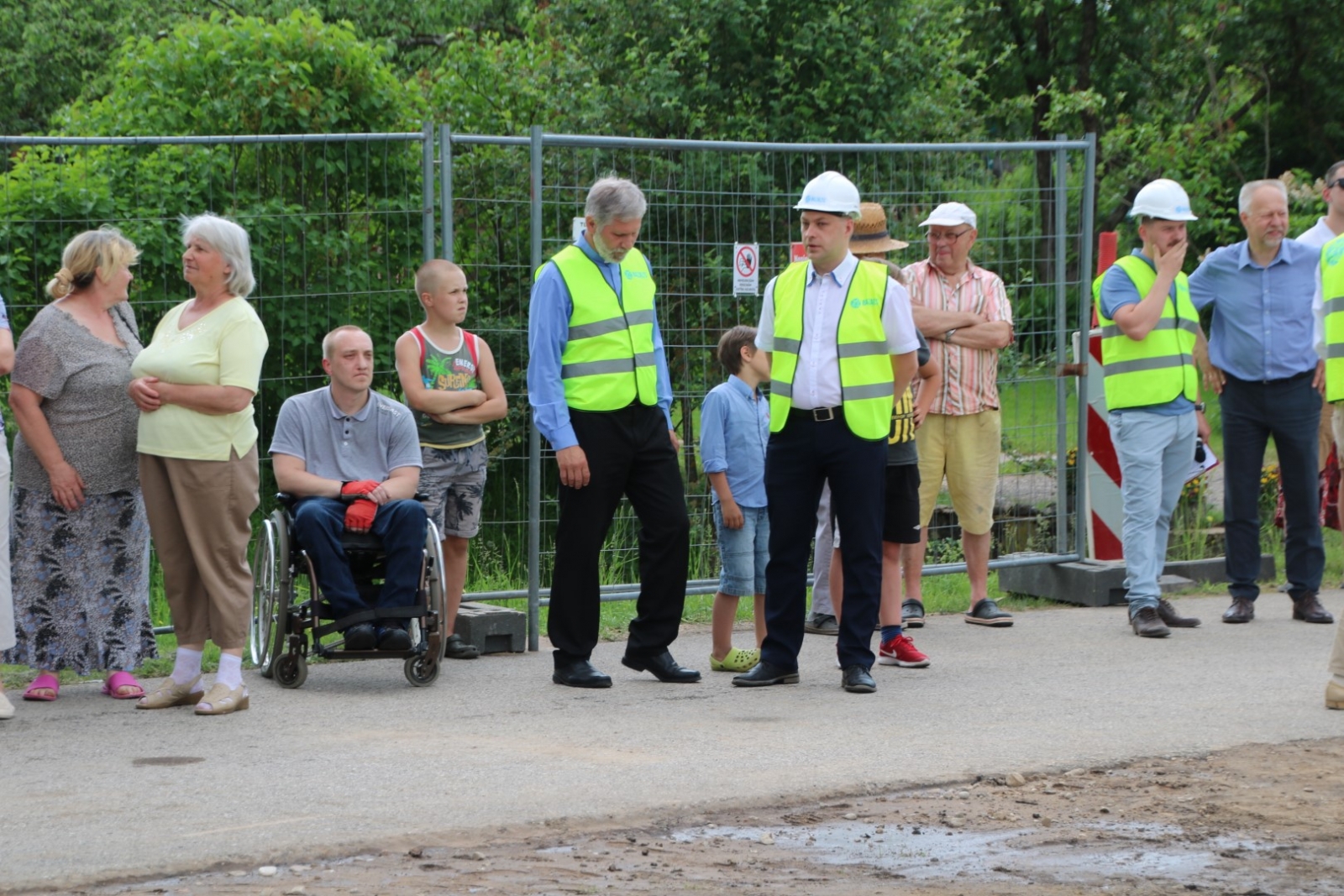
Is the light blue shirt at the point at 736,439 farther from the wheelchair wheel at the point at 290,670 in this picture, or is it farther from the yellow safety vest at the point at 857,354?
the wheelchair wheel at the point at 290,670

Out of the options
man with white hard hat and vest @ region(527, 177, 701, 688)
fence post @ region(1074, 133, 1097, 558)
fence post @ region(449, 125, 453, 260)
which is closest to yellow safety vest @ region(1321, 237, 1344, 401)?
fence post @ region(1074, 133, 1097, 558)

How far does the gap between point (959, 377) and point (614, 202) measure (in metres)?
2.50

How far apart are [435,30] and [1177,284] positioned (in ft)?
62.6

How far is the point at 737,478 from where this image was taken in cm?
805

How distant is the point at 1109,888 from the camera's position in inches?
186

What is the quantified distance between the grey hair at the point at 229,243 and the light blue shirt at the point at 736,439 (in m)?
1.99

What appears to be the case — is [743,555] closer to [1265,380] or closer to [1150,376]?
[1150,376]

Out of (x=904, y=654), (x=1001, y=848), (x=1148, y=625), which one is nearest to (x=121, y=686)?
(x=904, y=654)

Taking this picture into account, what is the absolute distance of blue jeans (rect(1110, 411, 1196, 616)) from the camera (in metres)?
9.21

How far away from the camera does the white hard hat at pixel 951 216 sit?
908 cm

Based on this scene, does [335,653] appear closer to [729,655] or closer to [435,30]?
[729,655]

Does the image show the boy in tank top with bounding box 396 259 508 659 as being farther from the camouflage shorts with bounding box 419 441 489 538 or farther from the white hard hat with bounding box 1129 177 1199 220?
the white hard hat with bounding box 1129 177 1199 220

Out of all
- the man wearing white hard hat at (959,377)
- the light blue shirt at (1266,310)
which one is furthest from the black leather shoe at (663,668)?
the light blue shirt at (1266,310)

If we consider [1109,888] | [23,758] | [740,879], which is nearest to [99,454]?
[23,758]
